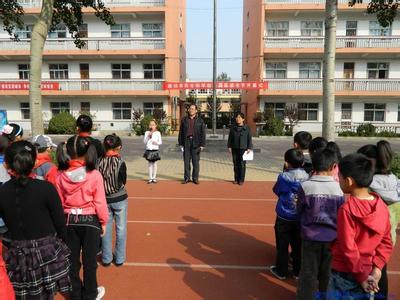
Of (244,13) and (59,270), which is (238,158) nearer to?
(59,270)

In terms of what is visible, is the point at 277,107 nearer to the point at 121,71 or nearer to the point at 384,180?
the point at 121,71

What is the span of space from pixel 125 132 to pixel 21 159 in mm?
25199

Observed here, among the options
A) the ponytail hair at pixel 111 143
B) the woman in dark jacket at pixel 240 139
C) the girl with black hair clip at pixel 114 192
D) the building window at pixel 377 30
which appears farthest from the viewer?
the building window at pixel 377 30

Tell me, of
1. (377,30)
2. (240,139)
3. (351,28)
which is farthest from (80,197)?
Answer: (377,30)

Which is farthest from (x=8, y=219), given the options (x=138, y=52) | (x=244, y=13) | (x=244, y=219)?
(x=244, y=13)

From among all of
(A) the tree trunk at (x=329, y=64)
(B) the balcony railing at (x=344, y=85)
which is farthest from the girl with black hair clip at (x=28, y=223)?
(B) the balcony railing at (x=344, y=85)

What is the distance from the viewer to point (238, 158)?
8.66 meters

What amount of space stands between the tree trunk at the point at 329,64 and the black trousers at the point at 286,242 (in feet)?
17.3

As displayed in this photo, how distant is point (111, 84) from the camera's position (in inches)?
1029

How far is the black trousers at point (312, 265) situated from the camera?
10.0 feet

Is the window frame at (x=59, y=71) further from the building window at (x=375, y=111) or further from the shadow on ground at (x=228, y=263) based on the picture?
the shadow on ground at (x=228, y=263)

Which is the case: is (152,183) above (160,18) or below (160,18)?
below

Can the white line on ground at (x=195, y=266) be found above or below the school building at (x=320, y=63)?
below

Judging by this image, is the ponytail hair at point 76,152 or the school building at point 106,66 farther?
the school building at point 106,66
